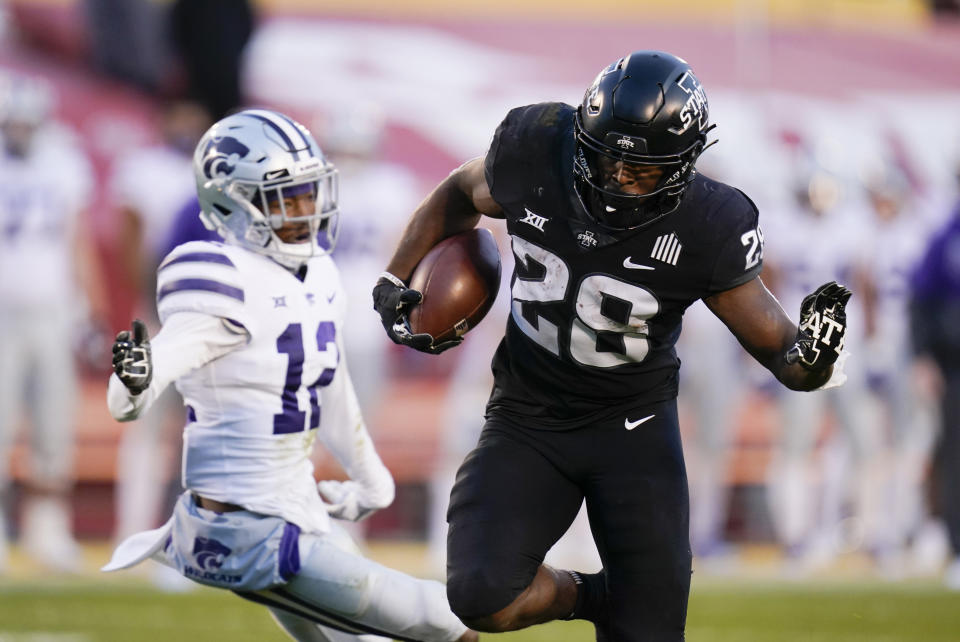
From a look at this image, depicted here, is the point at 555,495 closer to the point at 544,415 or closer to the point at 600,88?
the point at 544,415

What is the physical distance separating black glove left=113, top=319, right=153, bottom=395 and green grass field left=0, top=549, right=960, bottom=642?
211 centimetres

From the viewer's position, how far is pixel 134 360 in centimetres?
304

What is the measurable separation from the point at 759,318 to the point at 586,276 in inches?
14.3

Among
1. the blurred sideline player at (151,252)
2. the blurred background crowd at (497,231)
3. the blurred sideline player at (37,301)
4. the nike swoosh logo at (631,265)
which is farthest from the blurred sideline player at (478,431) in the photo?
the nike swoosh logo at (631,265)

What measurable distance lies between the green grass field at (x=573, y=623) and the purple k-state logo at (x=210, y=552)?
1.82 meters

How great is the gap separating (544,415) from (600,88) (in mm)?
720

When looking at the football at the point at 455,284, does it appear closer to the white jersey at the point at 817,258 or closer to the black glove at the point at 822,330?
the black glove at the point at 822,330

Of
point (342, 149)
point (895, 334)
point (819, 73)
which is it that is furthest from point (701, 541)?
point (819, 73)

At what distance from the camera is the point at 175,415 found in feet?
21.8

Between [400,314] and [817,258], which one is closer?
[400,314]

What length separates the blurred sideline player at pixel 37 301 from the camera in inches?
249

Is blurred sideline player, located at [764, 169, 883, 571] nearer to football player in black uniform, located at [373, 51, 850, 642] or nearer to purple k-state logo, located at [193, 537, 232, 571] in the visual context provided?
football player in black uniform, located at [373, 51, 850, 642]

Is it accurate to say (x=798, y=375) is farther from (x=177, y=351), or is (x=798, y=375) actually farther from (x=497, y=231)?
(x=497, y=231)

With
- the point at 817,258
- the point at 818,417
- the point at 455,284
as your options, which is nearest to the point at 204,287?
the point at 455,284
